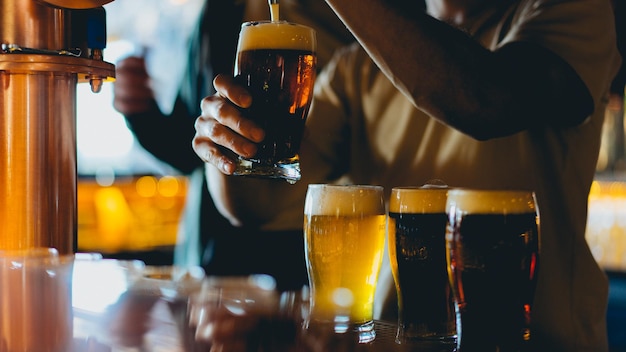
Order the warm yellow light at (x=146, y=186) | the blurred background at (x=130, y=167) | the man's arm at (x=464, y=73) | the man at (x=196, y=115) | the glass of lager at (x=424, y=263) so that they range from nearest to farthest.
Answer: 1. the glass of lager at (x=424, y=263)
2. the man's arm at (x=464, y=73)
3. the man at (x=196, y=115)
4. the blurred background at (x=130, y=167)
5. the warm yellow light at (x=146, y=186)

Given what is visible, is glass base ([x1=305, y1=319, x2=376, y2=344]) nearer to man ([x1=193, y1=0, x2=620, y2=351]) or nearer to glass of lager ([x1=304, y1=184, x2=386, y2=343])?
glass of lager ([x1=304, y1=184, x2=386, y2=343])

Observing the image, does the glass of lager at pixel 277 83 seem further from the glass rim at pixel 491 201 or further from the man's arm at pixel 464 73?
the glass rim at pixel 491 201

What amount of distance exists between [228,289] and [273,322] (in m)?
0.23

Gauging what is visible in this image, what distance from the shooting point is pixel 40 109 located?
1018 millimetres

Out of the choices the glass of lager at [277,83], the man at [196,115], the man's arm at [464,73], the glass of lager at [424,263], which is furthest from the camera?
the man at [196,115]

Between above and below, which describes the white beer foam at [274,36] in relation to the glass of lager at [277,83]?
above

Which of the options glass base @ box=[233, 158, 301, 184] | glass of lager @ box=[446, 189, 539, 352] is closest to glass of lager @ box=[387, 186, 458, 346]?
glass of lager @ box=[446, 189, 539, 352]

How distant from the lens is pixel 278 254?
10.0 ft

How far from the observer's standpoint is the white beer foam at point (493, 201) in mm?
827

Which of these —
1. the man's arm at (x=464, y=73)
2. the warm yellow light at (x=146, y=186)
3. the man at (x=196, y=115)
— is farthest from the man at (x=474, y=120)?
the warm yellow light at (x=146, y=186)

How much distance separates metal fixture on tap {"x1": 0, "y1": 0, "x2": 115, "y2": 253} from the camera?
990 millimetres

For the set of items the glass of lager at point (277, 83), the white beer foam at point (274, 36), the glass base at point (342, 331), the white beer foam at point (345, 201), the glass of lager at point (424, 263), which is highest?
the white beer foam at point (274, 36)

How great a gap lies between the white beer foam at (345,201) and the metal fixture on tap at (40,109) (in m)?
0.35

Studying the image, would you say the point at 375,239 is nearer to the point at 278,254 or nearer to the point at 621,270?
the point at 278,254
